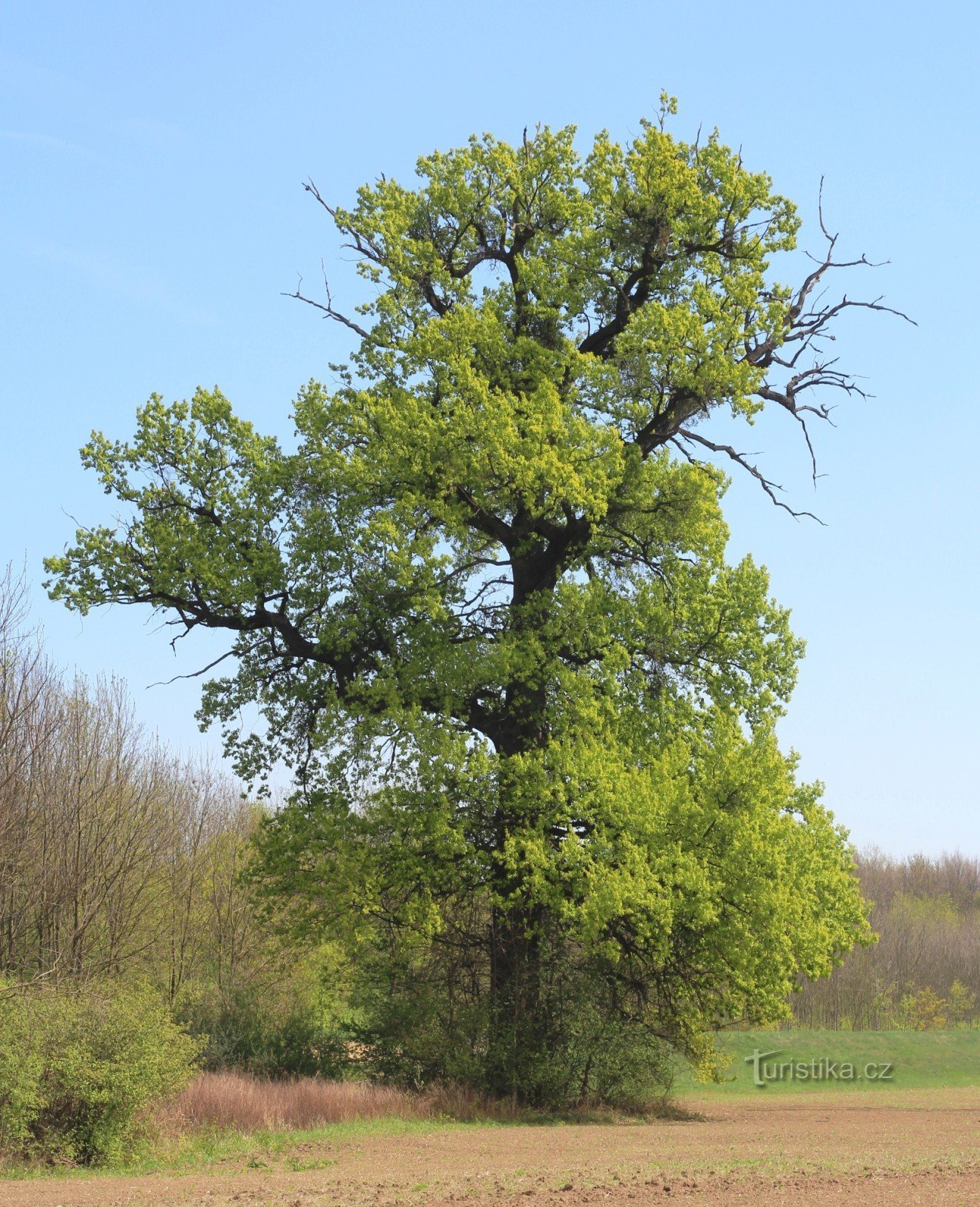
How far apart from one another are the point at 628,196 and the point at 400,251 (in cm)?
448

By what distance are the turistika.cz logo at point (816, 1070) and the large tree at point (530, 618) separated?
15567 millimetres

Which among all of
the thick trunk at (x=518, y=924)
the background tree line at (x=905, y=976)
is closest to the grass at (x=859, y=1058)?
the background tree line at (x=905, y=976)

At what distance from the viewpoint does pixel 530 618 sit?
77.2ft

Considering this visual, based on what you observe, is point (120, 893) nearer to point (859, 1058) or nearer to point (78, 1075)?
point (78, 1075)

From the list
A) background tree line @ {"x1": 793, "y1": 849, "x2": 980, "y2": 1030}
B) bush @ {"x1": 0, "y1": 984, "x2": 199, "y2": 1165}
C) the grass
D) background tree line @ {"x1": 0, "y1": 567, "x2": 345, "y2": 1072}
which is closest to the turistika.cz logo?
the grass

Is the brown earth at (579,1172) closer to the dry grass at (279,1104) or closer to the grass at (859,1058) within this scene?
the dry grass at (279,1104)

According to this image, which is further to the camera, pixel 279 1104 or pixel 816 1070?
pixel 816 1070

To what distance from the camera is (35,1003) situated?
1525cm

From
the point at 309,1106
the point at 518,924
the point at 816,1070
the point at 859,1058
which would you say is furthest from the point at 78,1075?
the point at 859,1058

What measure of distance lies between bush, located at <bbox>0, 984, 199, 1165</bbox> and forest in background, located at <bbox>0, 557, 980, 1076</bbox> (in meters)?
1.22

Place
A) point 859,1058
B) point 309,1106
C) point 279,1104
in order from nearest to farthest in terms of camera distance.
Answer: point 279,1104, point 309,1106, point 859,1058

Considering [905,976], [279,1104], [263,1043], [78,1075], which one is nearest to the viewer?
[78,1075]

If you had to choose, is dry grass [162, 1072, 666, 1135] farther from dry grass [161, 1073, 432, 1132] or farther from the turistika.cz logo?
the turistika.cz logo

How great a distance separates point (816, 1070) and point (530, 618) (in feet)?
70.4
